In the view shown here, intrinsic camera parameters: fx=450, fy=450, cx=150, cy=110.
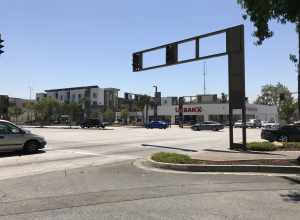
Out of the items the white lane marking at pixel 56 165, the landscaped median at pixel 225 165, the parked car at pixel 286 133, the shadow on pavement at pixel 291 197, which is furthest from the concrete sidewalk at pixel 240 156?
the parked car at pixel 286 133

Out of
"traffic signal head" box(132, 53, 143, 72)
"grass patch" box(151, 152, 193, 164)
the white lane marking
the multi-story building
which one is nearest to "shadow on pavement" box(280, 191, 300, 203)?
"grass patch" box(151, 152, 193, 164)

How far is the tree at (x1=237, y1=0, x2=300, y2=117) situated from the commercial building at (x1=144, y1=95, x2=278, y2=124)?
72807 mm

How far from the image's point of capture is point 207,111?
95.6 metres

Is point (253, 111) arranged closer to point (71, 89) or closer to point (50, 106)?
point (50, 106)

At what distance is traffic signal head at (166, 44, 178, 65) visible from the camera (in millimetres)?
26938

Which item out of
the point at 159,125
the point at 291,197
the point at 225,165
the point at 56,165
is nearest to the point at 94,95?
the point at 159,125

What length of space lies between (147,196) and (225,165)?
4.64m

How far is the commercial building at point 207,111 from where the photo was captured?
94406mm

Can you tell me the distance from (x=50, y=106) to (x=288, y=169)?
92.9m

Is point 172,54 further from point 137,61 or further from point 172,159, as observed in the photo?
point 172,159

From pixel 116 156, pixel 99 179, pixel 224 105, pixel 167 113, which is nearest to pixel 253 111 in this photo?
pixel 224 105

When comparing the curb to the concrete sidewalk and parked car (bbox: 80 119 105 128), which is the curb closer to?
the concrete sidewalk

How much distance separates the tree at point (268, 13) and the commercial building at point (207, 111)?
Result: 239ft

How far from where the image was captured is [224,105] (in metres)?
93.7
